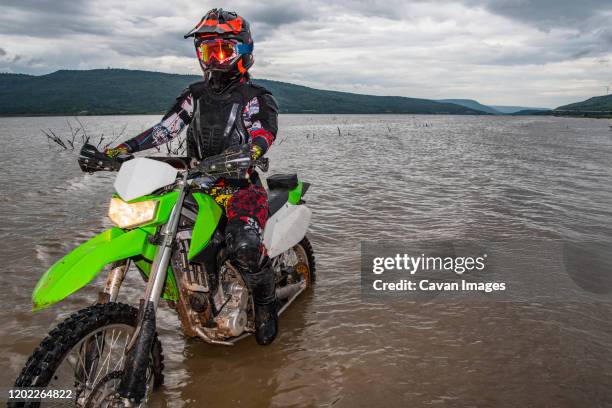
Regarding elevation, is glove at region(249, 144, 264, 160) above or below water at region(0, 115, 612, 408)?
above

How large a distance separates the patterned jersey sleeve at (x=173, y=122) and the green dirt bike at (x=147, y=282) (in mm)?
996

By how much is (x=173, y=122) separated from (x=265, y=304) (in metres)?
2.19

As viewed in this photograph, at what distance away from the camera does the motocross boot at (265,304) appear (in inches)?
169

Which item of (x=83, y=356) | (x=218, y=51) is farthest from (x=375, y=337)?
(x=218, y=51)

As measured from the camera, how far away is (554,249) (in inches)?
306

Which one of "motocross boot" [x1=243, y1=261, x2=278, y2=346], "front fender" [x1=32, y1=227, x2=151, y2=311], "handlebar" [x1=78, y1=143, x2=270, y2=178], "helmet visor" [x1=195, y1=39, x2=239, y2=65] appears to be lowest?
"motocross boot" [x1=243, y1=261, x2=278, y2=346]

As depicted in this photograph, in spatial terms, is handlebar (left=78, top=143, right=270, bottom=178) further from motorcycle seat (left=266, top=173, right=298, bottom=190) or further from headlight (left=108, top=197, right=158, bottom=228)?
motorcycle seat (left=266, top=173, right=298, bottom=190)

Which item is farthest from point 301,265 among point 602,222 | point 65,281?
point 602,222

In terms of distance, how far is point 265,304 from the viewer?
4453 mm

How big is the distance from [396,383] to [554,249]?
16.9ft

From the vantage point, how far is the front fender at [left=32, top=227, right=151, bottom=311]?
290 centimetres

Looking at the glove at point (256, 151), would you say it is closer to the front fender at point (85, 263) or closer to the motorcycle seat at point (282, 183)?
the front fender at point (85, 263)

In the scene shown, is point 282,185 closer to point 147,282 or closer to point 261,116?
point 261,116

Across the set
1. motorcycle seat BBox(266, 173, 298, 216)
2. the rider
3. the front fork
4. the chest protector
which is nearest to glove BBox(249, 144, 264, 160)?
the rider
